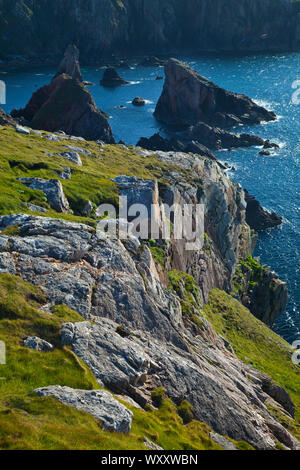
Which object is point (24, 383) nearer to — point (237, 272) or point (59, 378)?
point (59, 378)

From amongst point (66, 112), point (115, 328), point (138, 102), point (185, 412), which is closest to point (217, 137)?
point (138, 102)

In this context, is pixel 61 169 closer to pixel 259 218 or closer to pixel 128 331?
pixel 128 331

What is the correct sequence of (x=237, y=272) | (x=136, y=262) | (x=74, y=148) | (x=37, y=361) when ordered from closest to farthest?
(x=37, y=361) → (x=136, y=262) → (x=74, y=148) → (x=237, y=272)

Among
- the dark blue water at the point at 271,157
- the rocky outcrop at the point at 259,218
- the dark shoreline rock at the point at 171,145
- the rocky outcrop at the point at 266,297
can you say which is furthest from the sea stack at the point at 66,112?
the rocky outcrop at the point at 266,297

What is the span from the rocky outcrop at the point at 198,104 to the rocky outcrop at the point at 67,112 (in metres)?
36.7

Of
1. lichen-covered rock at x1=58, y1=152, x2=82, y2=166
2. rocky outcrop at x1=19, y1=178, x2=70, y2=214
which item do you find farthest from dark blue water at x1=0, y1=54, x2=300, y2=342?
rocky outcrop at x1=19, y1=178, x2=70, y2=214

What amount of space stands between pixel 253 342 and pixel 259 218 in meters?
53.3

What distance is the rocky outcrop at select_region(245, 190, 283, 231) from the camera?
102 meters

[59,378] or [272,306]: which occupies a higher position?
[59,378]

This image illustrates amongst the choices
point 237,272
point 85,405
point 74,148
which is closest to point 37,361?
Answer: point 85,405

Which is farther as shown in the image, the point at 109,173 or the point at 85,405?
the point at 109,173

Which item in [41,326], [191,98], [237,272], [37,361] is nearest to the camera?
[37,361]

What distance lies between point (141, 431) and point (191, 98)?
14990 cm

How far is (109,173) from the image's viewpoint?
178 ft
